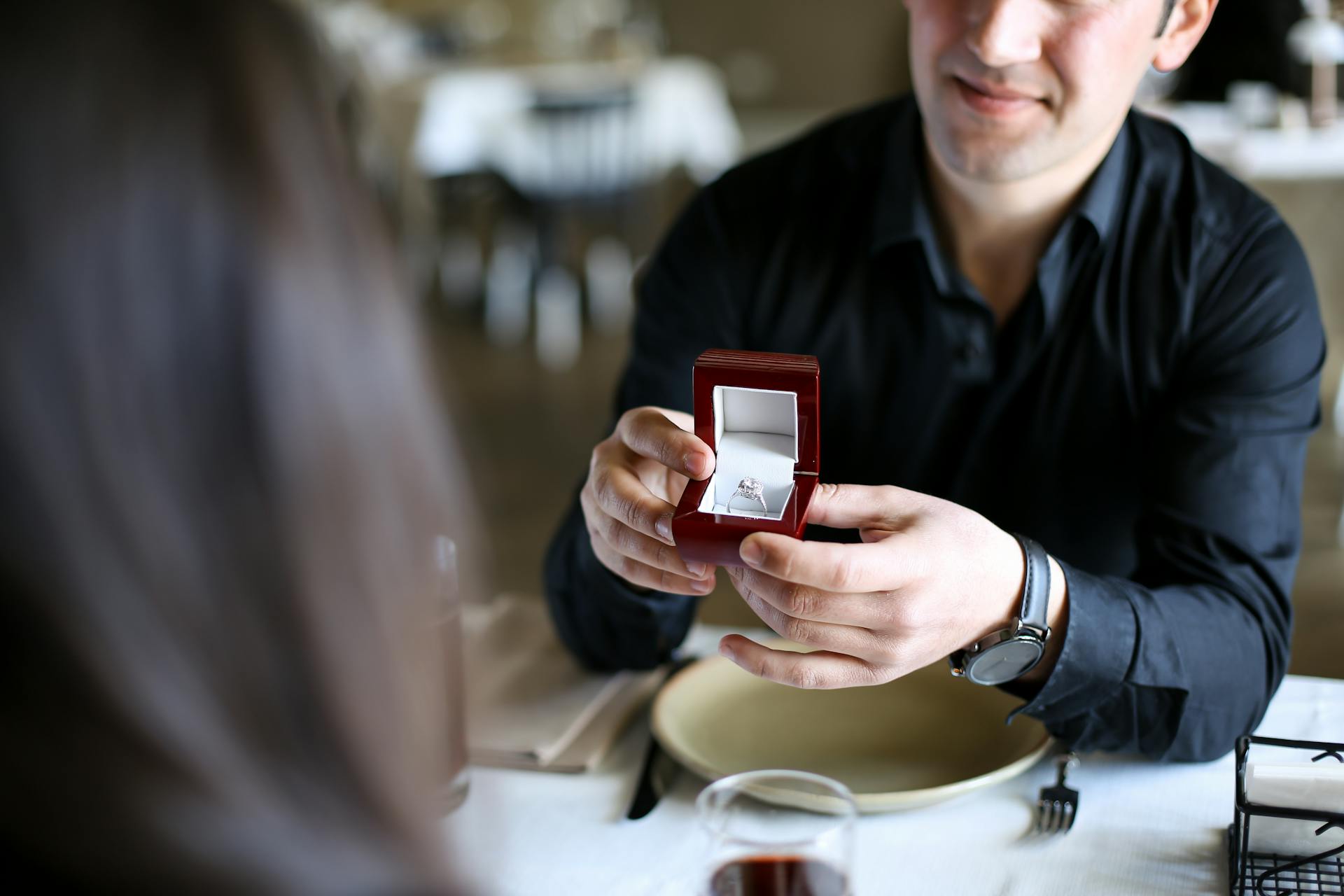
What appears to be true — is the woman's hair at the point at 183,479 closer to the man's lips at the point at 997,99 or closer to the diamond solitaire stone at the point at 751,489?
the diamond solitaire stone at the point at 751,489

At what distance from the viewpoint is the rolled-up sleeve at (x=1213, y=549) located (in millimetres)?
941

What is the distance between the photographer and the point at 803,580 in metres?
0.74

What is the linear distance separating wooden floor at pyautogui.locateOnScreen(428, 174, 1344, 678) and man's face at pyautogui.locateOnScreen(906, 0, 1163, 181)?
31.7 inches

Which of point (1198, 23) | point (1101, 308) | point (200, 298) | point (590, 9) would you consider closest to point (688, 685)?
point (1101, 308)

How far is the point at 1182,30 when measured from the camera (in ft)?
3.87

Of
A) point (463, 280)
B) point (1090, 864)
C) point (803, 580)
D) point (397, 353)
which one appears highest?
point (397, 353)

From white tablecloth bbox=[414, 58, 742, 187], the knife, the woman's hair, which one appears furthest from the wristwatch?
white tablecloth bbox=[414, 58, 742, 187]

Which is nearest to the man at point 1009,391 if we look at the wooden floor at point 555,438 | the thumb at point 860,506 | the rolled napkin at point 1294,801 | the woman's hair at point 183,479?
the thumb at point 860,506

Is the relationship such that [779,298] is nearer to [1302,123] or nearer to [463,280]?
[1302,123]

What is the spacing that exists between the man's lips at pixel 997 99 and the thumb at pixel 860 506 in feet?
1.54

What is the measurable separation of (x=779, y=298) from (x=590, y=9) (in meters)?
5.84

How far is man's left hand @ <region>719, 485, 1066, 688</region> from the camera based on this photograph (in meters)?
0.76

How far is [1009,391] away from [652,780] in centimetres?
59

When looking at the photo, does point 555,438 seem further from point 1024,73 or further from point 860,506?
point 860,506
